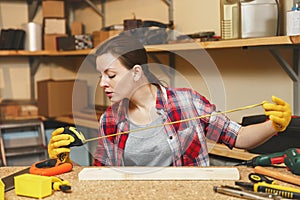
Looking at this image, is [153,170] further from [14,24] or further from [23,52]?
[14,24]

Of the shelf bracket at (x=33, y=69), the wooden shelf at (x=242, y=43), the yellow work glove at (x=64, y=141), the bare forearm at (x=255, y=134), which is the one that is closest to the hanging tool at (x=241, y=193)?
the bare forearm at (x=255, y=134)

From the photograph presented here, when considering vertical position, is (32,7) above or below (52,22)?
above

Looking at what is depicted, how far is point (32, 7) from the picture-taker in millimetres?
3572

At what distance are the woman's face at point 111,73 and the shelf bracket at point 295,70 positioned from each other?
1041mm

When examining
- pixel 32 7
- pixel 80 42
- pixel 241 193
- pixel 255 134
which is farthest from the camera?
pixel 32 7

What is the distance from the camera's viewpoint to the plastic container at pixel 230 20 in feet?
6.78

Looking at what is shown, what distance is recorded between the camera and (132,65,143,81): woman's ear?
120 cm

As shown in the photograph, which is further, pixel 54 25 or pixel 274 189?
pixel 54 25

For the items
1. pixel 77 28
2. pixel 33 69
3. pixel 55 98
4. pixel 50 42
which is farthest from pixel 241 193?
pixel 33 69

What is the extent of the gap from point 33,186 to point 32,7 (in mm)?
2805

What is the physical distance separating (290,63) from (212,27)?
0.54 metres

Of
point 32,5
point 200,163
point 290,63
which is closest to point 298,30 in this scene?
point 290,63

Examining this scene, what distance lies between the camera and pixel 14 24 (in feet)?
11.7

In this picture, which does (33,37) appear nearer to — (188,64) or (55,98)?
(55,98)
